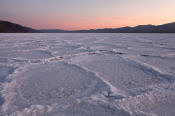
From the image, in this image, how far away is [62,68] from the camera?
78.2 inches

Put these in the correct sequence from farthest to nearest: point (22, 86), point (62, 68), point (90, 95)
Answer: point (62, 68)
point (22, 86)
point (90, 95)

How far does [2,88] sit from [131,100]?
46.2 inches

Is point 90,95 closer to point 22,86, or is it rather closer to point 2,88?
point 22,86

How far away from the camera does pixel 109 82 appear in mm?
1472

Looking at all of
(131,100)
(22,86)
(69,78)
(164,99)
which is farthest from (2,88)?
(164,99)

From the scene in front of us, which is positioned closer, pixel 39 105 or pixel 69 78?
pixel 39 105

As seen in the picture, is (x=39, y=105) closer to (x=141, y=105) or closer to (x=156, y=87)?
(x=141, y=105)

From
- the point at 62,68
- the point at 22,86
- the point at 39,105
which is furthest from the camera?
the point at 62,68

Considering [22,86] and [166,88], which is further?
[22,86]

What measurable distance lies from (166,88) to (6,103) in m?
1.38

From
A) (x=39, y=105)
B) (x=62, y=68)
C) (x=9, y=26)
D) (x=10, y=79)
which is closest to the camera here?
(x=39, y=105)

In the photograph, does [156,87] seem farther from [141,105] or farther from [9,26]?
[9,26]

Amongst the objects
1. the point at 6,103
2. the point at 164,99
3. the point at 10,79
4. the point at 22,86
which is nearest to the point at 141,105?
the point at 164,99

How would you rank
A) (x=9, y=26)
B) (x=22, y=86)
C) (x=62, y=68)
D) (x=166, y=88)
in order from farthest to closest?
(x=9, y=26)
(x=62, y=68)
(x=22, y=86)
(x=166, y=88)
